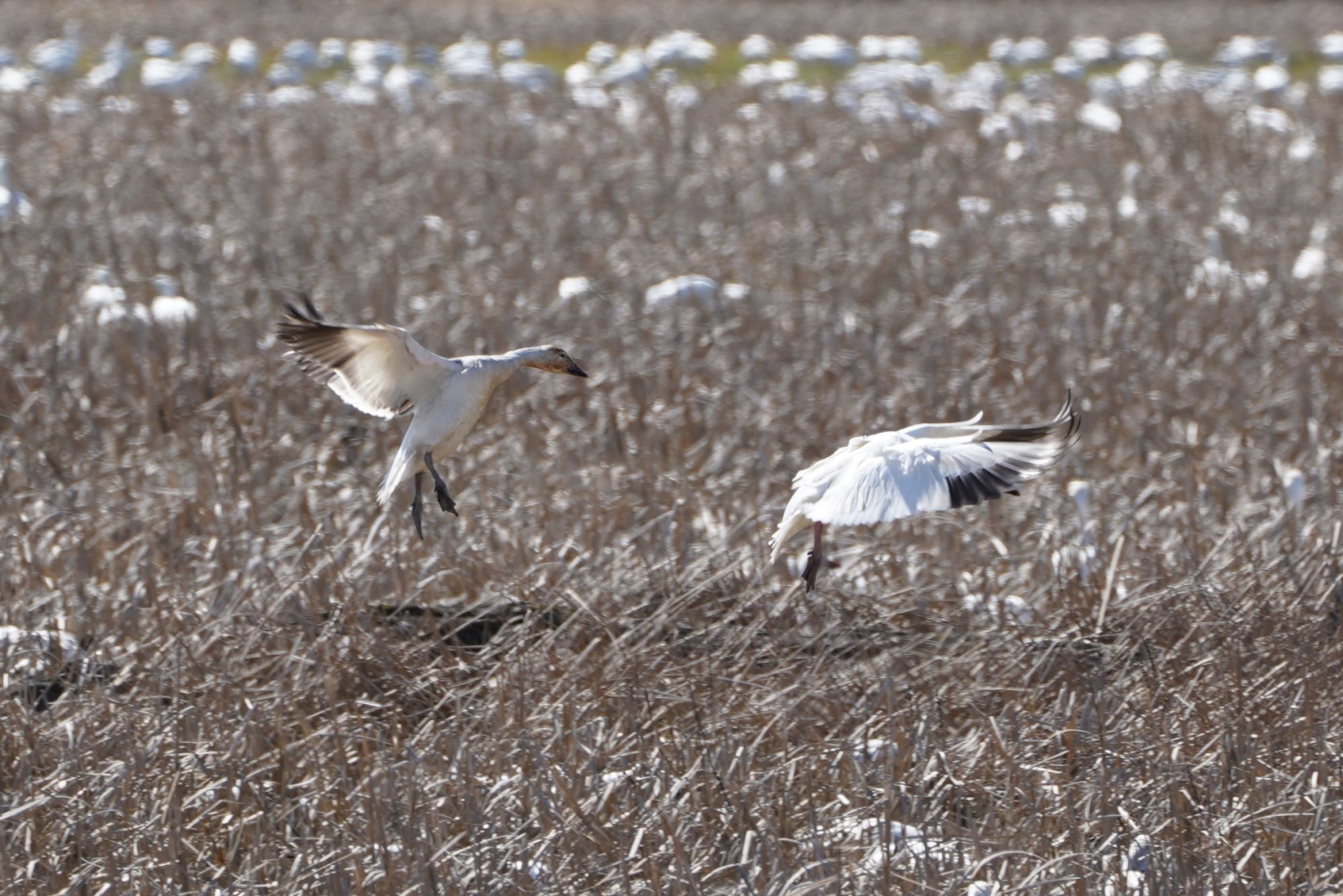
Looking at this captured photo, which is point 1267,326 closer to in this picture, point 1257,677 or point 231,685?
point 1257,677

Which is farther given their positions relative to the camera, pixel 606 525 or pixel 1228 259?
pixel 1228 259

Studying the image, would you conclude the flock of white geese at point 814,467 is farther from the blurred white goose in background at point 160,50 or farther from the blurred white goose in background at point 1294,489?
the blurred white goose in background at point 160,50

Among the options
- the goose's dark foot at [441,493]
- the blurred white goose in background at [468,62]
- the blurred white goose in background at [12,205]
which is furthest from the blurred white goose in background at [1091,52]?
the goose's dark foot at [441,493]

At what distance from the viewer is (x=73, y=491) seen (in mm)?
5051

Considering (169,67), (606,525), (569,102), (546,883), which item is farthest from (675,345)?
(169,67)

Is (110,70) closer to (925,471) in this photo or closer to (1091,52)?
(1091,52)

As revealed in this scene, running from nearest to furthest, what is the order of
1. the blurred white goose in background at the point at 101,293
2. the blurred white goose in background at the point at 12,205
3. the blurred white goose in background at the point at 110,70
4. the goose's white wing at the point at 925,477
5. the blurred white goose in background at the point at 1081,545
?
1. the goose's white wing at the point at 925,477
2. the blurred white goose in background at the point at 1081,545
3. the blurred white goose in background at the point at 101,293
4. the blurred white goose in background at the point at 12,205
5. the blurred white goose in background at the point at 110,70

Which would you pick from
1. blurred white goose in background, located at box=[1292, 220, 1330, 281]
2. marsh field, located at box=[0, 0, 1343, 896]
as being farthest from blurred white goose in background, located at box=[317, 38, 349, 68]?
blurred white goose in background, located at box=[1292, 220, 1330, 281]

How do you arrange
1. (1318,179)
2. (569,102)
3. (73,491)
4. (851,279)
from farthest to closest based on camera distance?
1. (569,102)
2. (1318,179)
3. (851,279)
4. (73,491)

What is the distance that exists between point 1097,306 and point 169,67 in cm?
848

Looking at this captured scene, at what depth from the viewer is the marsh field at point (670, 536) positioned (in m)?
3.20

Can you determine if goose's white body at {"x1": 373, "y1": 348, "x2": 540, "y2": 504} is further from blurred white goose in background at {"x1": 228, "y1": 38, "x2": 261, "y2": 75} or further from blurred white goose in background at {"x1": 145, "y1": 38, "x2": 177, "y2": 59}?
blurred white goose in background at {"x1": 145, "y1": 38, "x2": 177, "y2": 59}

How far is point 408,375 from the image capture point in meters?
3.31

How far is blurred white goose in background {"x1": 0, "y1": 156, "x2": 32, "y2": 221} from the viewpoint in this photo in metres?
8.31
